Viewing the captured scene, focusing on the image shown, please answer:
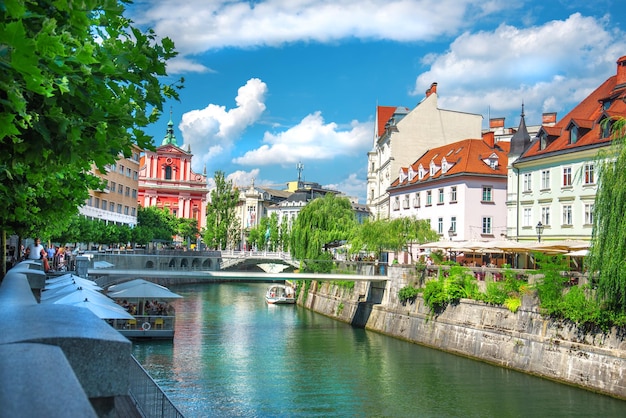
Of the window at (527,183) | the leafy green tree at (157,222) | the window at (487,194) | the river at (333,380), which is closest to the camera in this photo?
the river at (333,380)

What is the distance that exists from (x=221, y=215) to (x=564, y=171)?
2244 inches

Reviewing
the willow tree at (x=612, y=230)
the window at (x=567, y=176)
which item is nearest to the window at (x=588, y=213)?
the window at (x=567, y=176)

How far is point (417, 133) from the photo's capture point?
63.4m

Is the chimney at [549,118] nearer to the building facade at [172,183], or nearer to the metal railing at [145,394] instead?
the metal railing at [145,394]

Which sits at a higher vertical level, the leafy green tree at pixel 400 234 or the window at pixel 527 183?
the window at pixel 527 183

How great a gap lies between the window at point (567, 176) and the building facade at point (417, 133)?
25218mm

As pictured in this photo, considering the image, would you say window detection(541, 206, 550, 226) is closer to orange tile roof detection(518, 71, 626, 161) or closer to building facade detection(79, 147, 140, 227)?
orange tile roof detection(518, 71, 626, 161)

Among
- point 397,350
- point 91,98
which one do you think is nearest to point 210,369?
point 397,350

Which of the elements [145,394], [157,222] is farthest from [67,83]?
[157,222]

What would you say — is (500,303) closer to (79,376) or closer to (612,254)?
(612,254)

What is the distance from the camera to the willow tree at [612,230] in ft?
76.5

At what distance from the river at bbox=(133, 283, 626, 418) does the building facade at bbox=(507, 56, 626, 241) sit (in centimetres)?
1138

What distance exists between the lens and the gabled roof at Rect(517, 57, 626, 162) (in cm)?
3541

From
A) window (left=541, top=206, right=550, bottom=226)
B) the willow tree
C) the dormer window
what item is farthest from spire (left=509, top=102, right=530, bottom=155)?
the willow tree
